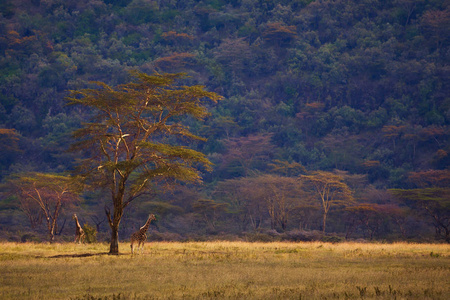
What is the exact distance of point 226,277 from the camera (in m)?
15.5

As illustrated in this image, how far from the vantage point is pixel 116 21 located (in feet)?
374

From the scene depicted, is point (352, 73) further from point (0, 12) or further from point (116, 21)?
point (0, 12)

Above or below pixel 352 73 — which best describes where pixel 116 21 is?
above

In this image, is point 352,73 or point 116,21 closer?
point 352,73

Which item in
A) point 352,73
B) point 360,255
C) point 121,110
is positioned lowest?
point 360,255

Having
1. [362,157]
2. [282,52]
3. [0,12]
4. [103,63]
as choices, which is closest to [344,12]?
[282,52]

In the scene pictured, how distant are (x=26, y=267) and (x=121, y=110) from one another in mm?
10132

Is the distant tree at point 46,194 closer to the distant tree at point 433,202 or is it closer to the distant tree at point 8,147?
the distant tree at point 433,202

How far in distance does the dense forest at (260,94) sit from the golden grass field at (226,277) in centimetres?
3240

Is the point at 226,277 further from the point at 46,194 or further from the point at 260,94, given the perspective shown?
the point at 260,94

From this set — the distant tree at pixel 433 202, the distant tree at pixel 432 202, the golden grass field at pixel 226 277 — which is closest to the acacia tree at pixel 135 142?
the golden grass field at pixel 226 277

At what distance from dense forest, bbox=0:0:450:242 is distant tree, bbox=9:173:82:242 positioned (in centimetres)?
316

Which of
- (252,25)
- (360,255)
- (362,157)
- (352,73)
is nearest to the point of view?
(360,255)

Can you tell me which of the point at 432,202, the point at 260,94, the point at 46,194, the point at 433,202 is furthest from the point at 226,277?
the point at 260,94
